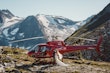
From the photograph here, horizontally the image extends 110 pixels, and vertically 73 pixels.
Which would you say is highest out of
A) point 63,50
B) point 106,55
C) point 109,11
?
point 109,11

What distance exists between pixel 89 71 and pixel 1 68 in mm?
14123

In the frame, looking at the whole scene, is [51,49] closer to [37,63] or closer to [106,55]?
[37,63]

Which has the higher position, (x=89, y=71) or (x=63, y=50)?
(x=63, y=50)

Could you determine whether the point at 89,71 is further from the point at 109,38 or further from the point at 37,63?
the point at 109,38

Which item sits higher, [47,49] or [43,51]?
[47,49]

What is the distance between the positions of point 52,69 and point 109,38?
3187 inches

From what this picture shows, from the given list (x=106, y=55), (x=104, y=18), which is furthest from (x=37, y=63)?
(x=104, y=18)

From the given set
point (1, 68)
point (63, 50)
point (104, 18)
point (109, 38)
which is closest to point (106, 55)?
point (109, 38)

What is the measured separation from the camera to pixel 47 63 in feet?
154

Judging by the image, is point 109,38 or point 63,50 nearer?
point 63,50

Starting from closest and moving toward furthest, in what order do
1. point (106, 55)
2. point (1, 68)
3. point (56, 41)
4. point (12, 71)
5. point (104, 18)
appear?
point (12, 71) < point (1, 68) < point (56, 41) < point (106, 55) < point (104, 18)

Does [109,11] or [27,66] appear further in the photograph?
[109,11]

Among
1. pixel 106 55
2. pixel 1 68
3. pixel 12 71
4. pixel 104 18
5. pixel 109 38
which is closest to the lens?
pixel 12 71

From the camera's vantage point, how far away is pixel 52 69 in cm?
4172
